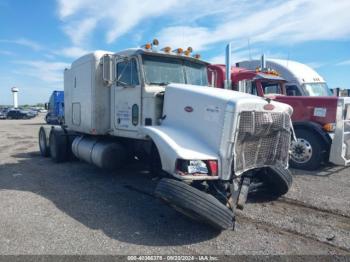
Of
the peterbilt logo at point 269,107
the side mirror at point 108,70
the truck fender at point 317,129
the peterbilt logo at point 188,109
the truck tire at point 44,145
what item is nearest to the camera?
the peterbilt logo at point 269,107

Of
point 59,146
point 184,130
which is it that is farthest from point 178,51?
point 59,146

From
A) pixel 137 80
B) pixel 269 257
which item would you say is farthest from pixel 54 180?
pixel 269 257

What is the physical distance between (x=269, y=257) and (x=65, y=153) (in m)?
6.97

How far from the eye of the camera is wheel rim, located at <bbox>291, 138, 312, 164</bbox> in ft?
25.2

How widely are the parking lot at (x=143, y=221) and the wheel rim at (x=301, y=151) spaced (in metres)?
0.84

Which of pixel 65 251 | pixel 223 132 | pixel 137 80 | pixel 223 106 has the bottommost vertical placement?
pixel 65 251

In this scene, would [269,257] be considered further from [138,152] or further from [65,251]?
[138,152]

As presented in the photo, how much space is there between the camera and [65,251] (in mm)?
3627

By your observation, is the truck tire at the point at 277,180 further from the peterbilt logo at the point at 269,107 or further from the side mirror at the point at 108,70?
Answer: the side mirror at the point at 108,70

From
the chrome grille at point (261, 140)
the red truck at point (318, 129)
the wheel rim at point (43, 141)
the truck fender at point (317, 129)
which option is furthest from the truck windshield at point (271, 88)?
the wheel rim at point (43, 141)

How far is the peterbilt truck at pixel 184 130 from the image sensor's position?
4055mm

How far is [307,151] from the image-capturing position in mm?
7707

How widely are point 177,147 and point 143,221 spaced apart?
126 centimetres

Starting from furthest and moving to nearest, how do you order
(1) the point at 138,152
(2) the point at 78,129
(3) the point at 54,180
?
(2) the point at 78,129
(3) the point at 54,180
(1) the point at 138,152
